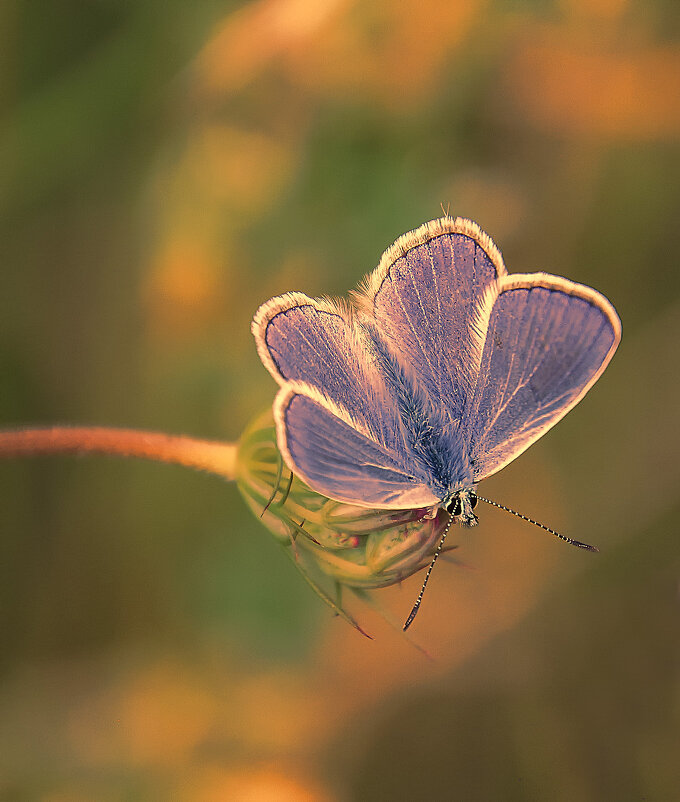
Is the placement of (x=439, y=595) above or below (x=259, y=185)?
below

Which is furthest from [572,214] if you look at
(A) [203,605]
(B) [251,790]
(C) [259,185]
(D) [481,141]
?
(B) [251,790]

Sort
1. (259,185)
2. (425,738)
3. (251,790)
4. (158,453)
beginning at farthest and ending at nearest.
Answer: (425,738) < (259,185) < (251,790) < (158,453)

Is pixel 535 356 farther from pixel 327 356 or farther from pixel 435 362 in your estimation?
pixel 327 356

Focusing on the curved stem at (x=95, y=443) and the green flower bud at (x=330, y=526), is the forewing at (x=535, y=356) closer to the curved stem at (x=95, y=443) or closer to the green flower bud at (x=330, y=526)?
the green flower bud at (x=330, y=526)

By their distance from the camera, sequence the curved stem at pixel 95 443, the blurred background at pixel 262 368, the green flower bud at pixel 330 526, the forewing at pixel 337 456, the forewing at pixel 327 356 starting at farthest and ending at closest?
1. the blurred background at pixel 262 368
2. the curved stem at pixel 95 443
3. the green flower bud at pixel 330 526
4. the forewing at pixel 327 356
5. the forewing at pixel 337 456

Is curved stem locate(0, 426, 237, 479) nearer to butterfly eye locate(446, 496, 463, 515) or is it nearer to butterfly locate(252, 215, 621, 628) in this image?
butterfly locate(252, 215, 621, 628)

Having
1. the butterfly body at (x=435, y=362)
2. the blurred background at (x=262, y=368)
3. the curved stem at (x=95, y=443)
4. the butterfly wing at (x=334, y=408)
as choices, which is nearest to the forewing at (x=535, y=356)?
the butterfly body at (x=435, y=362)

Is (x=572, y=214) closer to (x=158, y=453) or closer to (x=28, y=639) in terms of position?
(x=158, y=453)
